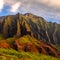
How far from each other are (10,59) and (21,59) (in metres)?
12.7

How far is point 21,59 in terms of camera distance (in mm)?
196125

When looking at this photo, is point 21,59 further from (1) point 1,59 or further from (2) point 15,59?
(1) point 1,59

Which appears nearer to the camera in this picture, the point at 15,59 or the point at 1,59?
the point at 1,59

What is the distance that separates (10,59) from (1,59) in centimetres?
1139

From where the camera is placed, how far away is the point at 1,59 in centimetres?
17638

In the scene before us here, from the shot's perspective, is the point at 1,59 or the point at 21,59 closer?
the point at 1,59

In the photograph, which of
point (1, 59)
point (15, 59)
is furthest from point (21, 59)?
point (1, 59)

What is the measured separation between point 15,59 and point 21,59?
17.4 ft

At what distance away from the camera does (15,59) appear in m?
193

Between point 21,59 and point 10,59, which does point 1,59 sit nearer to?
point 10,59

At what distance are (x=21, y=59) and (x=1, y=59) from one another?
944 inches

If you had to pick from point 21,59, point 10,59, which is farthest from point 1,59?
point 21,59
